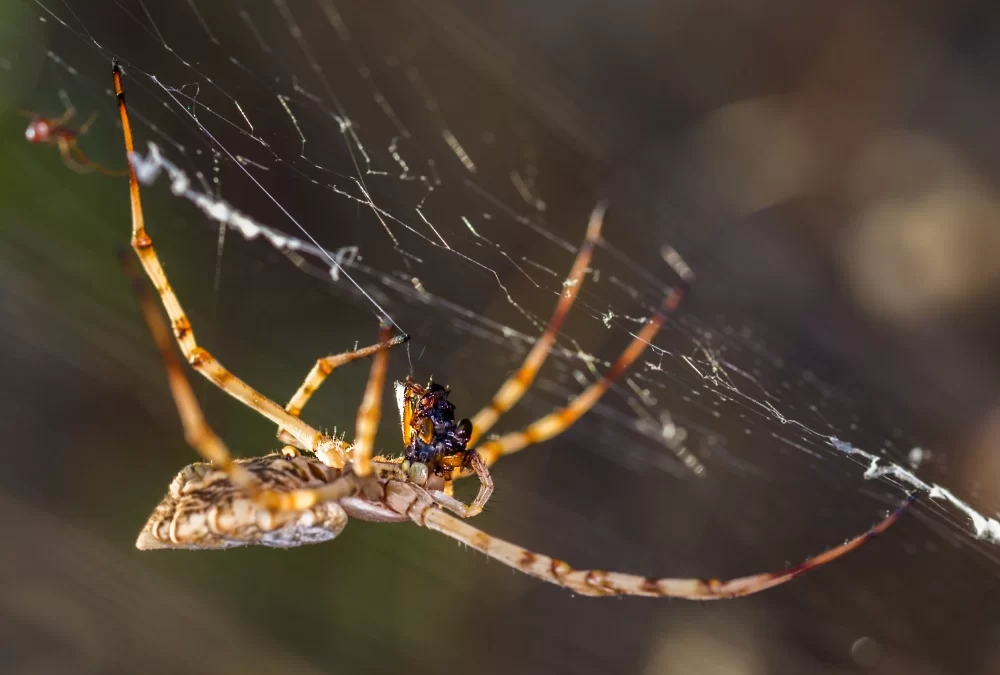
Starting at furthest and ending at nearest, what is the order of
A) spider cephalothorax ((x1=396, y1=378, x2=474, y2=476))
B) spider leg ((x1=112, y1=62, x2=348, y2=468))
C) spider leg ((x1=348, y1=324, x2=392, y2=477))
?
spider cephalothorax ((x1=396, y1=378, x2=474, y2=476)) → spider leg ((x1=112, y1=62, x2=348, y2=468)) → spider leg ((x1=348, y1=324, x2=392, y2=477))

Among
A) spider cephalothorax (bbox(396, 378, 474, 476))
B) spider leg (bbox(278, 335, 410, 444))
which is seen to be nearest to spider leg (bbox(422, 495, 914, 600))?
spider cephalothorax (bbox(396, 378, 474, 476))

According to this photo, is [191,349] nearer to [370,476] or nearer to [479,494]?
[370,476]

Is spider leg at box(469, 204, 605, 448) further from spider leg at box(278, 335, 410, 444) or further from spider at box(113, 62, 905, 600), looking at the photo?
spider leg at box(278, 335, 410, 444)

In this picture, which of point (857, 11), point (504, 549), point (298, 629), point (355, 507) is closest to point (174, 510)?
point (355, 507)

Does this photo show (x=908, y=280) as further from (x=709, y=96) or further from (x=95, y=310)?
(x=95, y=310)

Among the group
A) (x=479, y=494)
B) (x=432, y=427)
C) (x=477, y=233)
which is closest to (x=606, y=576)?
(x=479, y=494)

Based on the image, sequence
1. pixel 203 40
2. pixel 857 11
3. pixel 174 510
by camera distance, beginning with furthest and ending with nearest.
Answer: pixel 857 11, pixel 203 40, pixel 174 510

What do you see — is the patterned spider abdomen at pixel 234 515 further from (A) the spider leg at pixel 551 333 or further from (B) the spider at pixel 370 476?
(A) the spider leg at pixel 551 333

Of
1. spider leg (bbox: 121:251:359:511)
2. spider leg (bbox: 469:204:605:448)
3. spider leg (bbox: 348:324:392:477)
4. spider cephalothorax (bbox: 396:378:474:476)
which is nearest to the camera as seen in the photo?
spider leg (bbox: 121:251:359:511)

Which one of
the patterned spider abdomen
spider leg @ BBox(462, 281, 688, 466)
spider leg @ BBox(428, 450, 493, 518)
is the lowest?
the patterned spider abdomen
